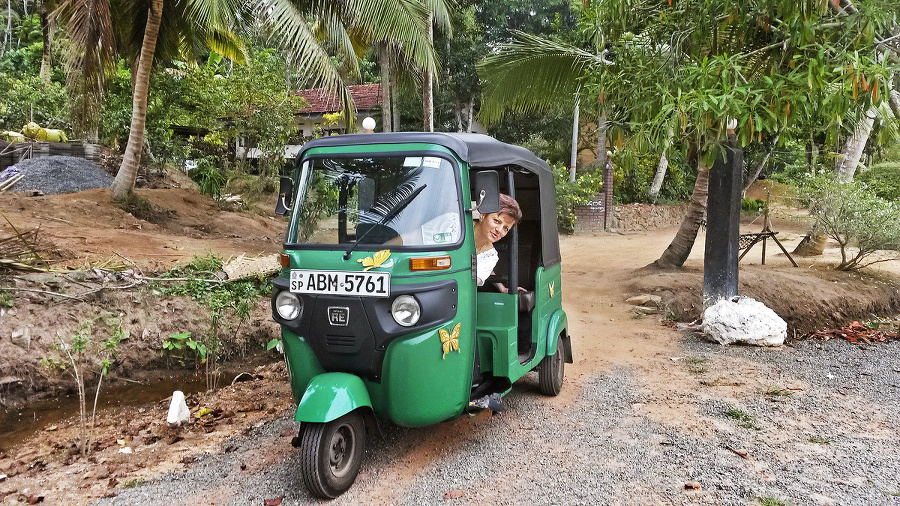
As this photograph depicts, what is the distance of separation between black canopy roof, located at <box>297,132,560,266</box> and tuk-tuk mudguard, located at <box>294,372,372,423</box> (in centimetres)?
145

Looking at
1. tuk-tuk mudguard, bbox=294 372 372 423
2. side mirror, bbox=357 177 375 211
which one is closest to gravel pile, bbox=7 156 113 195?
side mirror, bbox=357 177 375 211

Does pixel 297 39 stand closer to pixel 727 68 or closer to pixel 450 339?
pixel 727 68

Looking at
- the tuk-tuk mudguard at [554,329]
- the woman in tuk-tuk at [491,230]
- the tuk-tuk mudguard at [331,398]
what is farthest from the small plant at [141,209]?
the tuk-tuk mudguard at [331,398]

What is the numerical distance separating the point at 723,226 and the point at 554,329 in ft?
12.7

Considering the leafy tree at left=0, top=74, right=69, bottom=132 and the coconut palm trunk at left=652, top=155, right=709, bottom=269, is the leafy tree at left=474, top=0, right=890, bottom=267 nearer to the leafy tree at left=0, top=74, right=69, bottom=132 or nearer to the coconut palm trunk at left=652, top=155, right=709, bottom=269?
the coconut palm trunk at left=652, top=155, right=709, bottom=269

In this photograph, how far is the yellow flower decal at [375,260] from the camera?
3.68 m

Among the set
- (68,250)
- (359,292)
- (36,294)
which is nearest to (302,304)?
(359,292)

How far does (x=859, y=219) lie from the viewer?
10.1 metres

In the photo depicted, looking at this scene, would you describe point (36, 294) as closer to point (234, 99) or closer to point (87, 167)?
point (87, 167)

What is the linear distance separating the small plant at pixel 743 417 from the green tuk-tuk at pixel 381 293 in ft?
6.10

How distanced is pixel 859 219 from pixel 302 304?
31.8ft

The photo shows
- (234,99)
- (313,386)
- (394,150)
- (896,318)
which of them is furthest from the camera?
(234,99)

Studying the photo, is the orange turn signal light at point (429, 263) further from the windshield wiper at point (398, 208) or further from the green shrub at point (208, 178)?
the green shrub at point (208, 178)

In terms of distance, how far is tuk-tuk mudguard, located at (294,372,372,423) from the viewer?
3.42m
